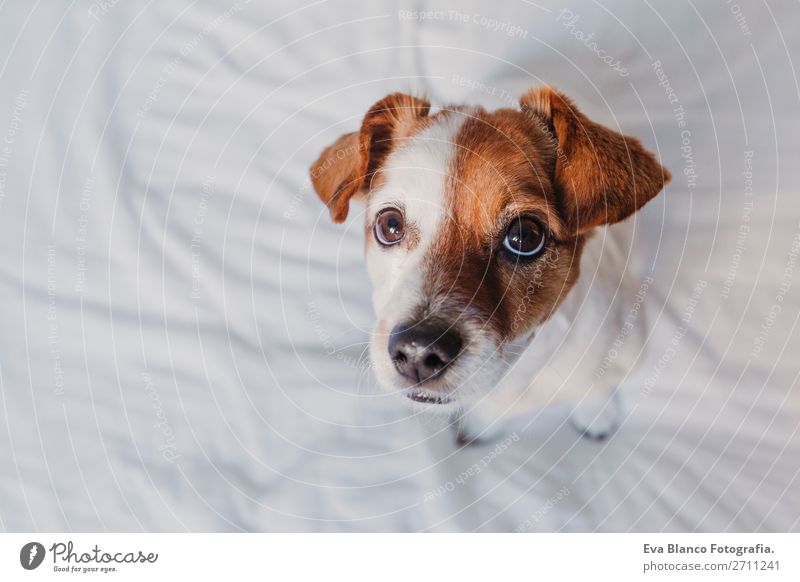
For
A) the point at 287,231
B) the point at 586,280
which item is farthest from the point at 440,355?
the point at 287,231

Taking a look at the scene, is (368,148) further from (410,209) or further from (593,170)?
(593,170)

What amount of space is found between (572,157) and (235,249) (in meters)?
0.63

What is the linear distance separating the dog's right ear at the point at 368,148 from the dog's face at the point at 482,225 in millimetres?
12

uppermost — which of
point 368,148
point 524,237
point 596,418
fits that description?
point 368,148

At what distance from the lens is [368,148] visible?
0.97m

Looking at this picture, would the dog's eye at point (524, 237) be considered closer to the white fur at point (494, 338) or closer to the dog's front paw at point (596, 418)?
the white fur at point (494, 338)

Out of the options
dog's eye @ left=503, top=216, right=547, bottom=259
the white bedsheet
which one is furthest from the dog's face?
the white bedsheet

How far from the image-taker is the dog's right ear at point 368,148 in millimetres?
962

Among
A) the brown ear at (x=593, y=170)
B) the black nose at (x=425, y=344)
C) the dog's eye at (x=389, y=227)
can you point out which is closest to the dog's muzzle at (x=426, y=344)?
the black nose at (x=425, y=344)

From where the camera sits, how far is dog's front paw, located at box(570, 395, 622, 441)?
1.03m

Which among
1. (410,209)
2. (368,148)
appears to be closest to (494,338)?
(410,209)

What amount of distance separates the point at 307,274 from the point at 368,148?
11.1 inches

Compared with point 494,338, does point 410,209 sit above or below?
above

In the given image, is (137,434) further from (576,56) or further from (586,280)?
(576,56)
